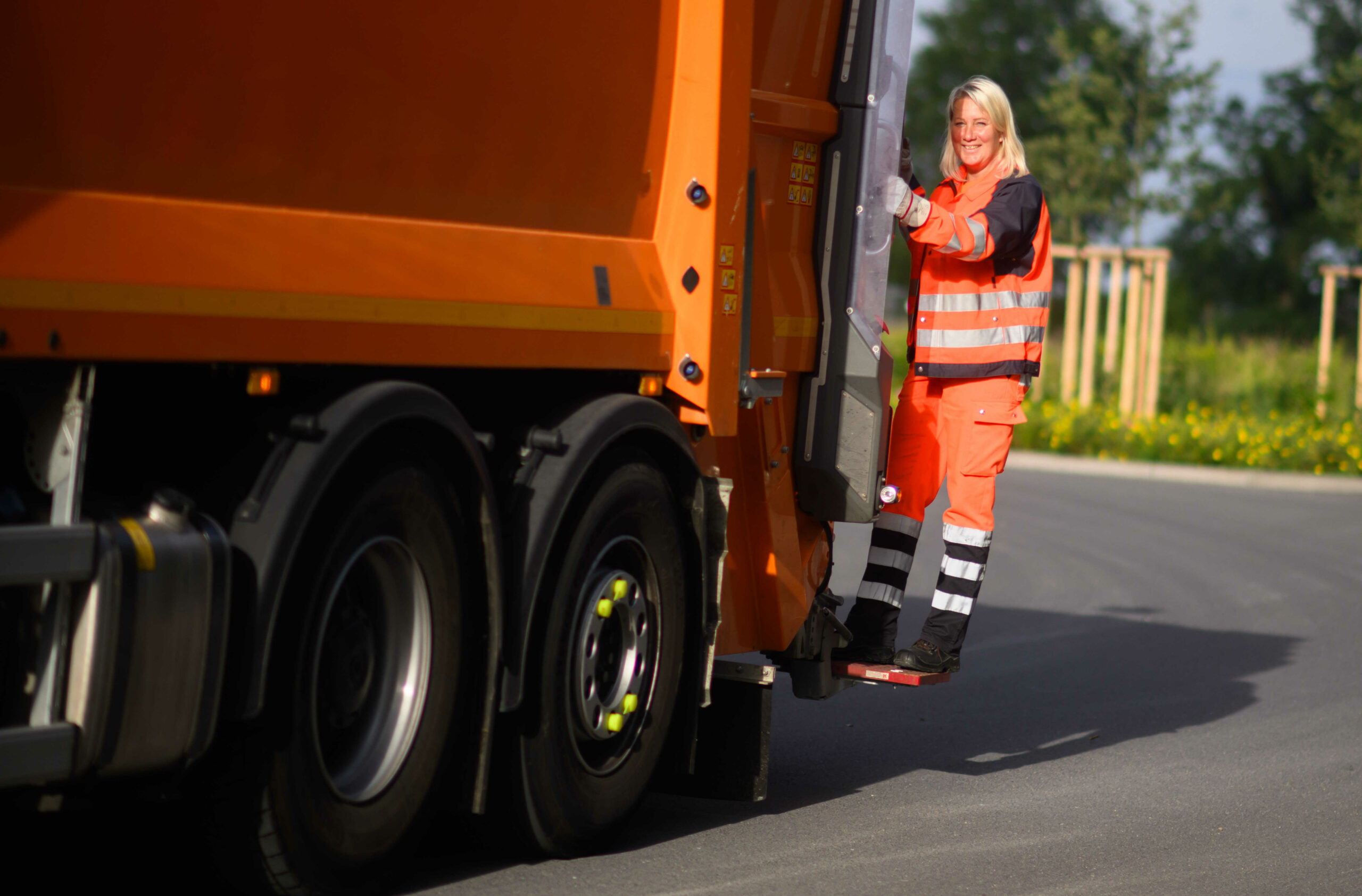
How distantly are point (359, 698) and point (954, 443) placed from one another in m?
2.71

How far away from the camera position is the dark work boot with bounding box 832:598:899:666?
6.21 meters

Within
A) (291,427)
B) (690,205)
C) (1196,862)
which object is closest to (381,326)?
(291,427)

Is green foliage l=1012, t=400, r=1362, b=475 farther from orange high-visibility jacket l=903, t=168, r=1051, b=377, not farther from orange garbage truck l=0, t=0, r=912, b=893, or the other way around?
orange garbage truck l=0, t=0, r=912, b=893

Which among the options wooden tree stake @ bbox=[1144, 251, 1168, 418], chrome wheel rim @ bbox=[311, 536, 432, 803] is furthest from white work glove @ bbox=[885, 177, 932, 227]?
wooden tree stake @ bbox=[1144, 251, 1168, 418]

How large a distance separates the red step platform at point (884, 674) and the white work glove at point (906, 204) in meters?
1.47

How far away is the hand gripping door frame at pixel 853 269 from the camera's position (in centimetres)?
580

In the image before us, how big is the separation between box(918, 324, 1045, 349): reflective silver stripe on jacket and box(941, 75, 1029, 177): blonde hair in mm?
575

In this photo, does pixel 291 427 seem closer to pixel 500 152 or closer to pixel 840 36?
pixel 500 152

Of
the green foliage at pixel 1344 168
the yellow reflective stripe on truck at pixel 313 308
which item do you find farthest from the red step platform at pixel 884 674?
the green foliage at pixel 1344 168

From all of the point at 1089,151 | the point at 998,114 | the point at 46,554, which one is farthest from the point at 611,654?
the point at 1089,151

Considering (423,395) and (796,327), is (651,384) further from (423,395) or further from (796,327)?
(423,395)

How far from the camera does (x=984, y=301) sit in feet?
20.3

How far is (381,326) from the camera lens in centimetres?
393

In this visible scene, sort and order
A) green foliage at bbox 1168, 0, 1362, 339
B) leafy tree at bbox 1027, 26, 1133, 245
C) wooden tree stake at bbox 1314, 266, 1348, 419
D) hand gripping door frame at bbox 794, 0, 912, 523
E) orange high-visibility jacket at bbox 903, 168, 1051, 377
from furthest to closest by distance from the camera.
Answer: green foliage at bbox 1168, 0, 1362, 339 < leafy tree at bbox 1027, 26, 1133, 245 < wooden tree stake at bbox 1314, 266, 1348, 419 < orange high-visibility jacket at bbox 903, 168, 1051, 377 < hand gripping door frame at bbox 794, 0, 912, 523
